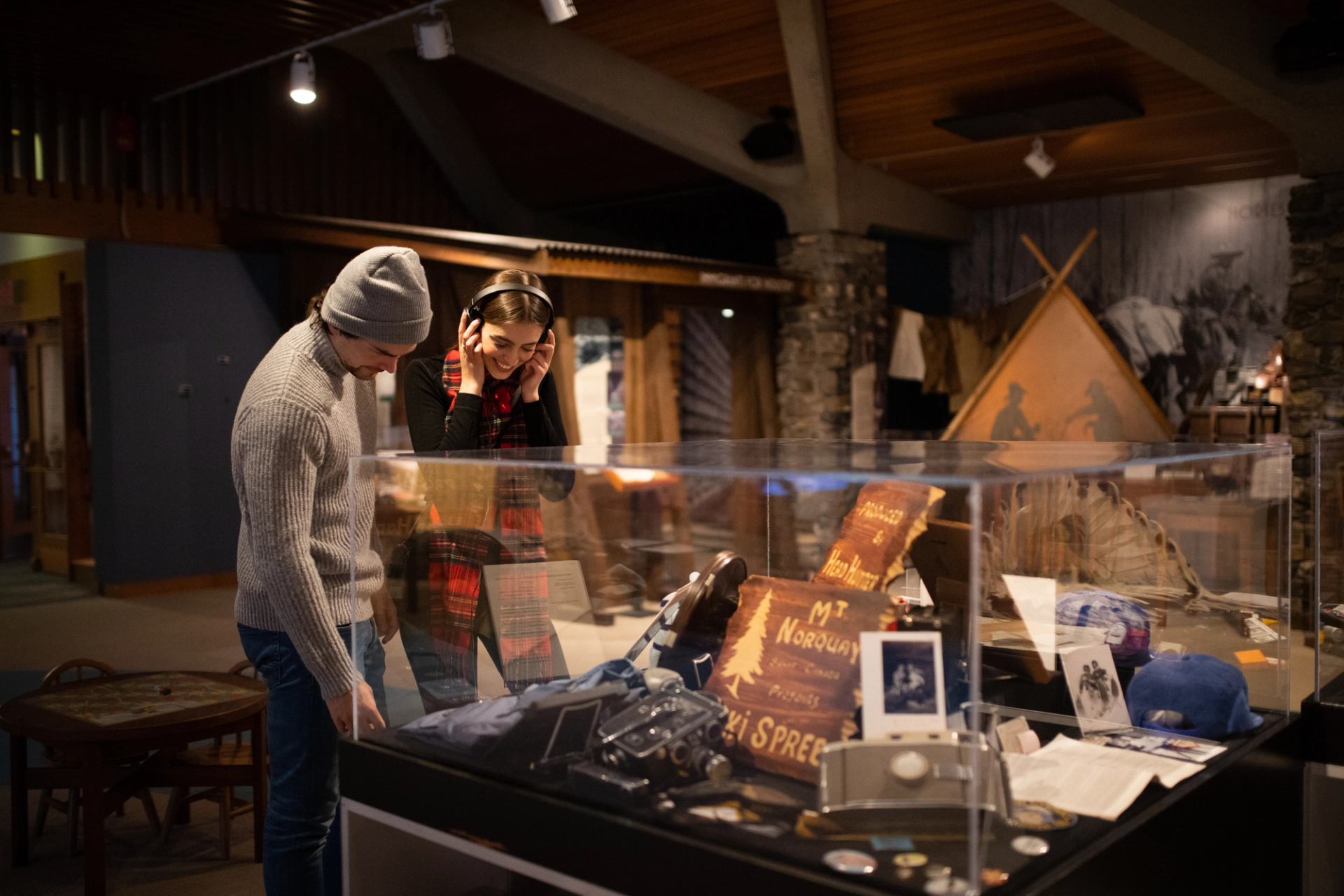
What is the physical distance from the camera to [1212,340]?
8953 millimetres

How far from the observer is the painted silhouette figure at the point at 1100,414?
6.85 m

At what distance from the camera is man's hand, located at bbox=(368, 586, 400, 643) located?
71.9 inches

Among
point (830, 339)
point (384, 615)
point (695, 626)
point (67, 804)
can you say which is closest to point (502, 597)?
point (384, 615)

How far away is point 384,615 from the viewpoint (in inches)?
73.1

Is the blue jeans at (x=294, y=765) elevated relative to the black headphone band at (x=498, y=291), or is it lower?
lower

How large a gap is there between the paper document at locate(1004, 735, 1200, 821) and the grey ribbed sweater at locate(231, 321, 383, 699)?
1.06 metres

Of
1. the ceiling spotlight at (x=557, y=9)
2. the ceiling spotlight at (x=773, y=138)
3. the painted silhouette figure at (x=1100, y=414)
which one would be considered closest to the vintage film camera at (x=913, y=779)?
the ceiling spotlight at (x=557, y=9)

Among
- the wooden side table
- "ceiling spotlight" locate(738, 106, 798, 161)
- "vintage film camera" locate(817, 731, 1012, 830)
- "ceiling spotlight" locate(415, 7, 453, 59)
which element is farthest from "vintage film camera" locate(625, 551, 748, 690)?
"ceiling spotlight" locate(738, 106, 798, 161)

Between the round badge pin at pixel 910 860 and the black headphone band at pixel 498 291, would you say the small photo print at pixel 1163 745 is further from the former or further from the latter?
the black headphone band at pixel 498 291

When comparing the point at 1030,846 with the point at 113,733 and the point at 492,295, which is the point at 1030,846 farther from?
the point at 113,733

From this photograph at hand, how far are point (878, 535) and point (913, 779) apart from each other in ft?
1.28

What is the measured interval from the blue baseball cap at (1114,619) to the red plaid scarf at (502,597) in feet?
2.80

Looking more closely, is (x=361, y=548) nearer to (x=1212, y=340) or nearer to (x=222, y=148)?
(x=222, y=148)

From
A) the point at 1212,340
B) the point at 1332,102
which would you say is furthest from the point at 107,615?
the point at 1212,340
